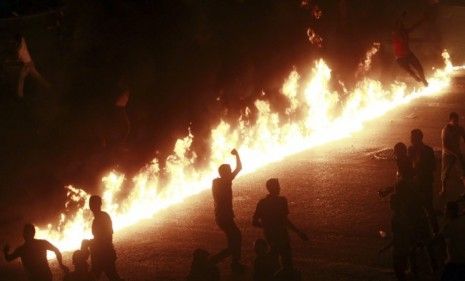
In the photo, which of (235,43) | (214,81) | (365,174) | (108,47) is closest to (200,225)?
(365,174)

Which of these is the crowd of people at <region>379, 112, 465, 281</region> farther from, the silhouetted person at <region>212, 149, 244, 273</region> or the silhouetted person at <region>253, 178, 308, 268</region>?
the silhouetted person at <region>212, 149, 244, 273</region>

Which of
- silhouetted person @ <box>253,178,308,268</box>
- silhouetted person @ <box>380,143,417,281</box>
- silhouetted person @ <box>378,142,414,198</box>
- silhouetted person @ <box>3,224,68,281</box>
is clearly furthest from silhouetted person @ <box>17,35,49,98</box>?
A: silhouetted person @ <box>380,143,417,281</box>

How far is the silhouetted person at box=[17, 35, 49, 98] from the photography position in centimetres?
1809

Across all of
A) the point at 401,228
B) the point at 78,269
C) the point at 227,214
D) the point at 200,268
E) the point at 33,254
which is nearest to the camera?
the point at 200,268

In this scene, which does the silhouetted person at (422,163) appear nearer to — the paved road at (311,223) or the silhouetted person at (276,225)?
the paved road at (311,223)

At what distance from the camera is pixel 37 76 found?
727 inches

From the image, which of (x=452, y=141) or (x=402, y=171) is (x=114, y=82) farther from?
(x=402, y=171)

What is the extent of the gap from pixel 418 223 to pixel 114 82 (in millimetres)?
10993

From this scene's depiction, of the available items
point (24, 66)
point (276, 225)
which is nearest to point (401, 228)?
point (276, 225)

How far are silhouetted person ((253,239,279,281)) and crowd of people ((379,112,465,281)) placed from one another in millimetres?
1579

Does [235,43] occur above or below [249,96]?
above

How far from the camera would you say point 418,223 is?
9211 millimetres

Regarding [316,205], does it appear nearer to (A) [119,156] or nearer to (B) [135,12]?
(A) [119,156]

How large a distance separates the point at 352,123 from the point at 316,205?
39.9ft
